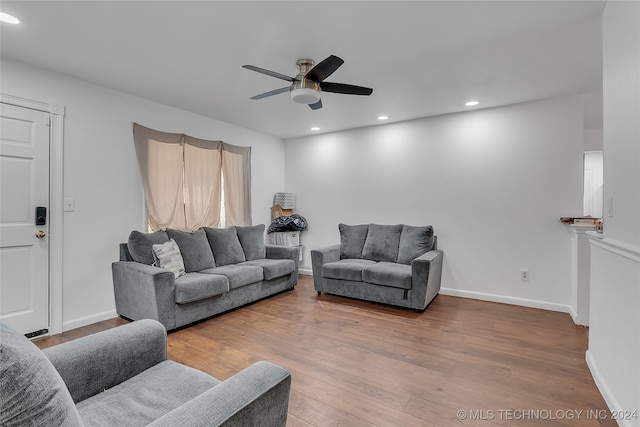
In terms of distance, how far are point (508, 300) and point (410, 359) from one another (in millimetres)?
2185

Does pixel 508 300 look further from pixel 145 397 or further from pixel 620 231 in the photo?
pixel 145 397

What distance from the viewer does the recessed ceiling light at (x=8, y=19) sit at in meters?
2.13

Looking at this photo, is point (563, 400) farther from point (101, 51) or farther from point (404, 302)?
point (101, 51)

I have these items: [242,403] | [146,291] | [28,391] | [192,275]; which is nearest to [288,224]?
[192,275]

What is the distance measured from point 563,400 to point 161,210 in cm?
415

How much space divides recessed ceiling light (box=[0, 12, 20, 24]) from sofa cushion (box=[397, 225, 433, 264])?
420 centimetres

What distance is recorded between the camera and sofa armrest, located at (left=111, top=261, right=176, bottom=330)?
114 inches

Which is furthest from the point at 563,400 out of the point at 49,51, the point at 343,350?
the point at 49,51

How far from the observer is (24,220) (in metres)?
2.87

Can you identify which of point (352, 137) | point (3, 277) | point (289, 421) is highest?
point (352, 137)

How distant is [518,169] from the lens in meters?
3.84

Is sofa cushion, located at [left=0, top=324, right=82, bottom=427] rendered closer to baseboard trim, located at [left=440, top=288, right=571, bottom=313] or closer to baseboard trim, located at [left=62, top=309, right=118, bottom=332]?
baseboard trim, located at [left=62, top=309, right=118, bottom=332]

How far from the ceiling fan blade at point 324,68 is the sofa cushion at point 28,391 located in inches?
81.8

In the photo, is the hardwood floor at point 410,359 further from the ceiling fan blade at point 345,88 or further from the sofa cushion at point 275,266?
the ceiling fan blade at point 345,88
